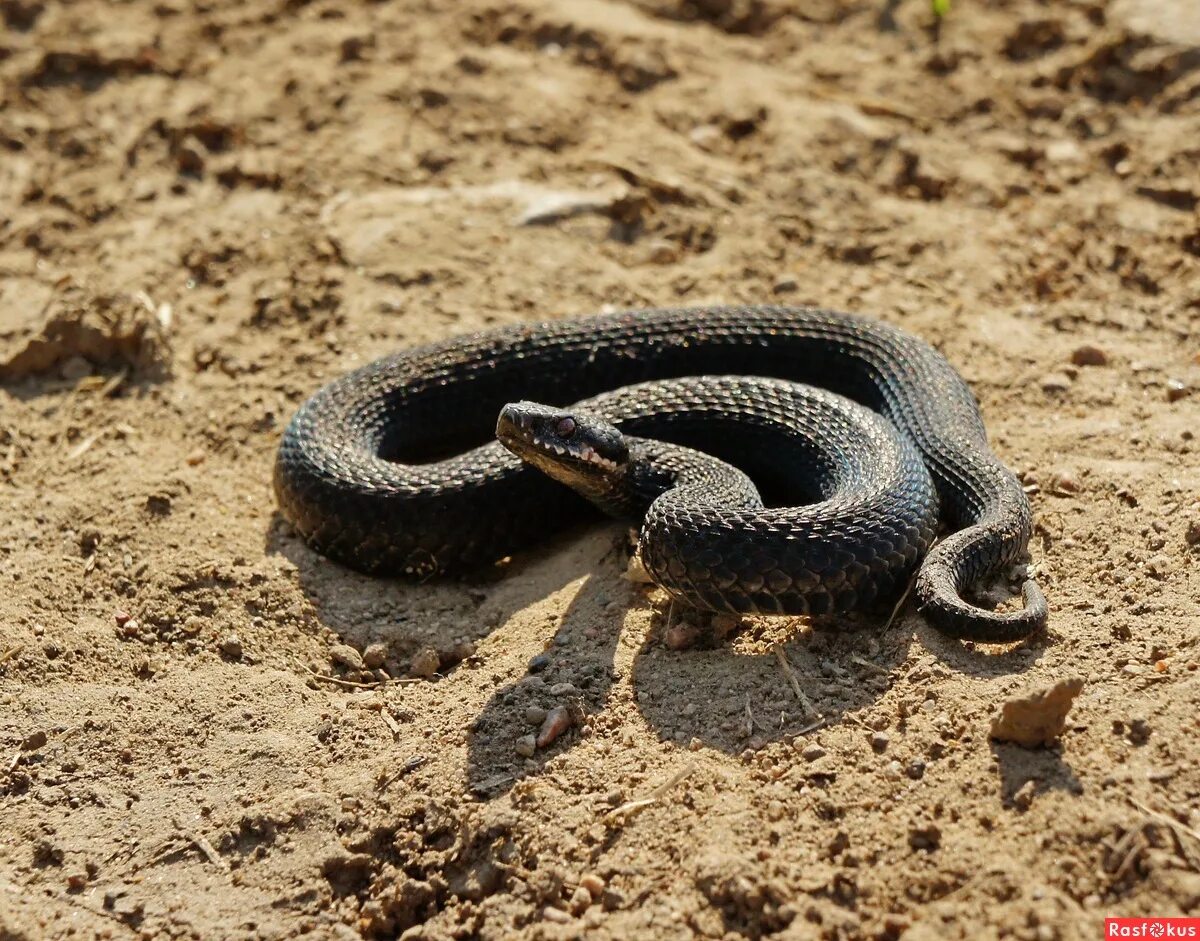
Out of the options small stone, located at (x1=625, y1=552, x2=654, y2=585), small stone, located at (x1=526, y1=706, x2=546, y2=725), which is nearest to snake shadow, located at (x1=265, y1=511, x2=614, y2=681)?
small stone, located at (x1=625, y1=552, x2=654, y2=585)

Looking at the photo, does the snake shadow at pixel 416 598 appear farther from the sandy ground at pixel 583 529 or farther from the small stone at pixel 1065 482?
the small stone at pixel 1065 482

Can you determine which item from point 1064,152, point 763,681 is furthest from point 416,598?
point 1064,152

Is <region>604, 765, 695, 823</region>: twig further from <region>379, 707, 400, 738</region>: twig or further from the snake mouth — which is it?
the snake mouth

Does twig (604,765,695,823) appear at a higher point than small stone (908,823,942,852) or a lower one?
lower

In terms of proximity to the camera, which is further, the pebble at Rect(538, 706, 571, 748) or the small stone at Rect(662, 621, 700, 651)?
the small stone at Rect(662, 621, 700, 651)

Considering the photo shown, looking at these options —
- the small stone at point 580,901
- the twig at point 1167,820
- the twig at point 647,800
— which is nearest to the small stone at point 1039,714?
the twig at point 1167,820

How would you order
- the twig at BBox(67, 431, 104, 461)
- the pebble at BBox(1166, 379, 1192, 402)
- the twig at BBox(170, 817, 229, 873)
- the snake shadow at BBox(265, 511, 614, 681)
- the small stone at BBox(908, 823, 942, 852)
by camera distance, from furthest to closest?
the twig at BBox(67, 431, 104, 461)
the pebble at BBox(1166, 379, 1192, 402)
the snake shadow at BBox(265, 511, 614, 681)
the twig at BBox(170, 817, 229, 873)
the small stone at BBox(908, 823, 942, 852)

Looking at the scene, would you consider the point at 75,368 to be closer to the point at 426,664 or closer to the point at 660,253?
the point at 426,664
